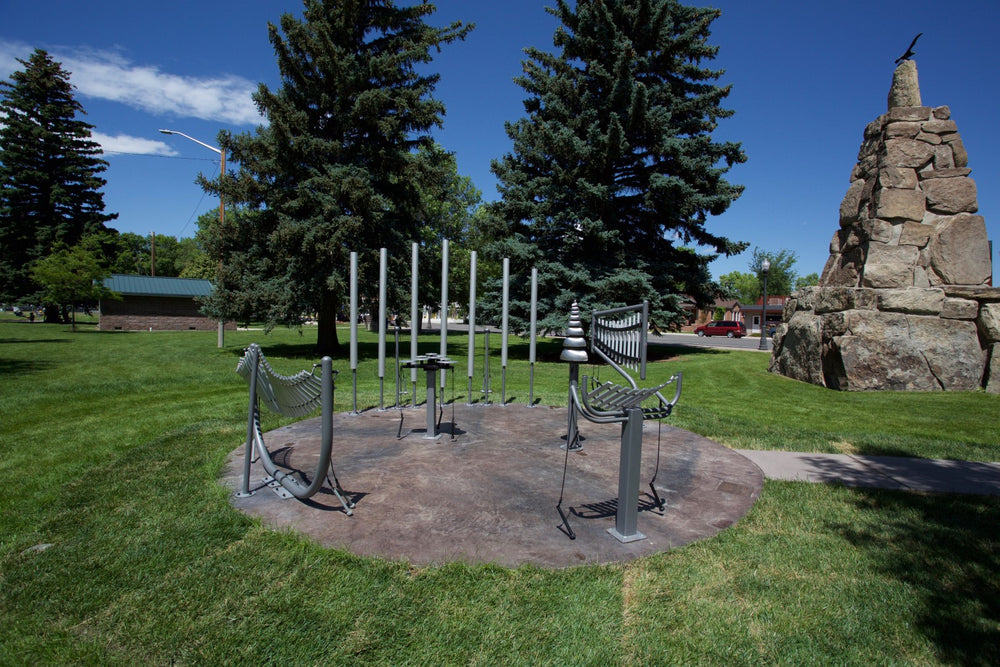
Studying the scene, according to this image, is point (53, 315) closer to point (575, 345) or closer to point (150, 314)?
point (150, 314)

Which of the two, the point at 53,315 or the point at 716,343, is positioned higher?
the point at 53,315

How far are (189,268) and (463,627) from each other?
231 feet

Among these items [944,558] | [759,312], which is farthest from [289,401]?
[759,312]

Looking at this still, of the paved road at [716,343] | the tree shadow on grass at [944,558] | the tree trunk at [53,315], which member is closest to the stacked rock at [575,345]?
the tree shadow on grass at [944,558]

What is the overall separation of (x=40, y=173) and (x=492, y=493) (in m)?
45.4

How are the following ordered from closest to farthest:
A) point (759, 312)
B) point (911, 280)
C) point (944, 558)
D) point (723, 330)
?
point (944, 558)
point (911, 280)
point (723, 330)
point (759, 312)

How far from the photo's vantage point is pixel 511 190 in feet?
59.6

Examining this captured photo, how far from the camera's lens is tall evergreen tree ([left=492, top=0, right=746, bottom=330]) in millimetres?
16781

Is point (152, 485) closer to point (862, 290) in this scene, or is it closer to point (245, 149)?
point (862, 290)

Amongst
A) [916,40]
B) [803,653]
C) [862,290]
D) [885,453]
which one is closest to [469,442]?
[803,653]

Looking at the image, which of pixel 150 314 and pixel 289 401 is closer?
pixel 289 401

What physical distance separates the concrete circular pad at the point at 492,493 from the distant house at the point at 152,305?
32.7 meters

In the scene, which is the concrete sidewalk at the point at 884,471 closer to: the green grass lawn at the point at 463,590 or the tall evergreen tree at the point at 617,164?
the green grass lawn at the point at 463,590

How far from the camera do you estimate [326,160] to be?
16875 millimetres
